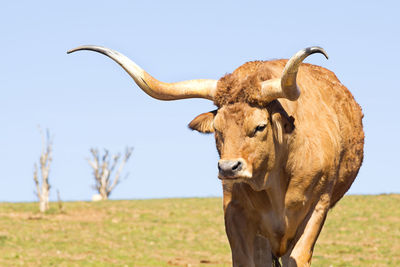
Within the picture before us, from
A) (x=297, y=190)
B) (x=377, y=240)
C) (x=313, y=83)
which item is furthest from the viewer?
(x=377, y=240)

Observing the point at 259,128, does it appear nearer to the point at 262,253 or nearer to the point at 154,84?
the point at 154,84

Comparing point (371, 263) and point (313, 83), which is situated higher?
point (313, 83)

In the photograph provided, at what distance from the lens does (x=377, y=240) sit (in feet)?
72.2

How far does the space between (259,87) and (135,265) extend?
11.1 m

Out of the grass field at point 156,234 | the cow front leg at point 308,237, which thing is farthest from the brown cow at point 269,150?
the grass field at point 156,234

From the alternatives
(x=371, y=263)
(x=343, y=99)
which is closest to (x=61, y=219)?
(x=371, y=263)

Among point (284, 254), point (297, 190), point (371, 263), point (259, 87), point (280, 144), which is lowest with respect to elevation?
point (371, 263)

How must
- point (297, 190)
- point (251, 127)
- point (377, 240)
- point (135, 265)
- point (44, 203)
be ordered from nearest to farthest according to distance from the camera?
point (251, 127), point (297, 190), point (135, 265), point (377, 240), point (44, 203)

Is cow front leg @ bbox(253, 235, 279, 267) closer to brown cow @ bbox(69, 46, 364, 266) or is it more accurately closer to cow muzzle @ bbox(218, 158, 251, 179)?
brown cow @ bbox(69, 46, 364, 266)

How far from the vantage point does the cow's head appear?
6335 mm

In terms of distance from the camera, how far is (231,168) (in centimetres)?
606

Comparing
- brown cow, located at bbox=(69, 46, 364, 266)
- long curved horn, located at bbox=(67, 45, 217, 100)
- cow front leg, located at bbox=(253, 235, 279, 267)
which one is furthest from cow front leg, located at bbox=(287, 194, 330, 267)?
long curved horn, located at bbox=(67, 45, 217, 100)

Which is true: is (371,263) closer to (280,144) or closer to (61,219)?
(280,144)

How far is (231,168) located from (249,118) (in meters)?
0.65
